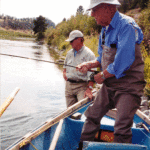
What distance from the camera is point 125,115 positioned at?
6.20ft

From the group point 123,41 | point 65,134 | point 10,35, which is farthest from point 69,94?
point 10,35

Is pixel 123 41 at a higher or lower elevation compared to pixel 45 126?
higher

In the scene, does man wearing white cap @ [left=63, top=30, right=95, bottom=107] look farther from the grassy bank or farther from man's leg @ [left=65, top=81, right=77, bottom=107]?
the grassy bank

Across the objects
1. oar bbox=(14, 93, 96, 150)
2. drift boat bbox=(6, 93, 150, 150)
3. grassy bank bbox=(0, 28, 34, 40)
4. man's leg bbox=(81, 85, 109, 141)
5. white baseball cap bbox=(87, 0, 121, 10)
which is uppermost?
grassy bank bbox=(0, 28, 34, 40)

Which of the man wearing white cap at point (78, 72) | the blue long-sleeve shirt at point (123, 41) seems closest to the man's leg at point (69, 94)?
the man wearing white cap at point (78, 72)

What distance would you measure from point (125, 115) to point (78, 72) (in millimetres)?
1660

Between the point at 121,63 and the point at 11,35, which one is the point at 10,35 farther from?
the point at 121,63

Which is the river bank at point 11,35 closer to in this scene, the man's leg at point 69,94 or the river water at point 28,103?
the river water at point 28,103

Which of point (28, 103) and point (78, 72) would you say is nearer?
point (78, 72)

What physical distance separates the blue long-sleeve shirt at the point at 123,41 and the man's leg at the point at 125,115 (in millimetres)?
250

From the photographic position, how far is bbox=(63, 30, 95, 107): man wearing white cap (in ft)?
11.2

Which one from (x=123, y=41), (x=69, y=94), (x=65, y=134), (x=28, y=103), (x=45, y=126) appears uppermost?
(x=123, y=41)

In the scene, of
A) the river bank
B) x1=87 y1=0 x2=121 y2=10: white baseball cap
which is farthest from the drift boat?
the river bank

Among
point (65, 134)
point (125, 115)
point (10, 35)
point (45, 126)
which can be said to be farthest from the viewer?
point (10, 35)
